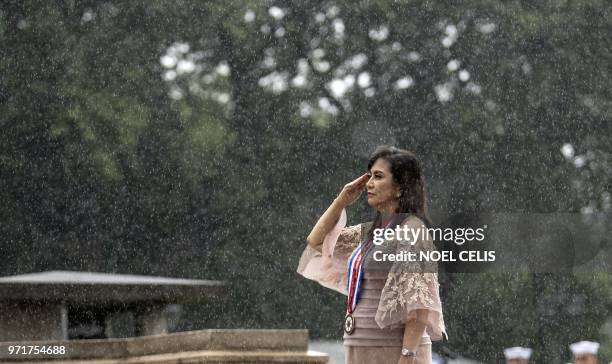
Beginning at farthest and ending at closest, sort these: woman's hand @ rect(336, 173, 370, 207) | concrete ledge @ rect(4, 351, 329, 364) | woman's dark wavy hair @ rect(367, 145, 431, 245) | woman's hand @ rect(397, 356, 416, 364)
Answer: concrete ledge @ rect(4, 351, 329, 364)
woman's hand @ rect(336, 173, 370, 207)
woman's dark wavy hair @ rect(367, 145, 431, 245)
woman's hand @ rect(397, 356, 416, 364)

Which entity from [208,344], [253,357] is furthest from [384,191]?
[208,344]

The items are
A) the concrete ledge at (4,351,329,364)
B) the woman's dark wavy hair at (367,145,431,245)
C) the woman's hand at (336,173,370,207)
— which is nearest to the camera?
the woman's dark wavy hair at (367,145,431,245)

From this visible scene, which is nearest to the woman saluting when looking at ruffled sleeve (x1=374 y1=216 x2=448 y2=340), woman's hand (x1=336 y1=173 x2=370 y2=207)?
ruffled sleeve (x1=374 y1=216 x2=448 y2=340)

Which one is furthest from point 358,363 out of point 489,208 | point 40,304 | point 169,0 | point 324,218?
A: point 169,0

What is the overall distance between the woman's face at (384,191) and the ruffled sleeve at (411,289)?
4.4 inches

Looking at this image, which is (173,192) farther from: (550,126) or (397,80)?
(550,126)

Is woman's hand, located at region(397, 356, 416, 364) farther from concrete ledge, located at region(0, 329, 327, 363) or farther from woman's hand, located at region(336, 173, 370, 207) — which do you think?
concrete ledge, located at region(0, 329, 327, 363)

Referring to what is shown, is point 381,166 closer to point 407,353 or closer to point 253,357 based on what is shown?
point 407,353

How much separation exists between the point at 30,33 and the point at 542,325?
34.9 feet

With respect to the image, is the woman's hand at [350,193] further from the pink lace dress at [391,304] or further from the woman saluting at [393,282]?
the pink lace dress at [391,304]

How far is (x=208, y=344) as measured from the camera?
7438mm

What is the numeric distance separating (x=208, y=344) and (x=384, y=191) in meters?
3.83

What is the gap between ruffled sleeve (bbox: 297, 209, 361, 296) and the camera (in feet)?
13.7

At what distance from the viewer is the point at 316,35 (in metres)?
22.6
